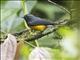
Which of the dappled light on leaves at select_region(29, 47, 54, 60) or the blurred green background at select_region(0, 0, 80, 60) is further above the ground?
the blurred green background at select_region(0, 0, 80, 60)

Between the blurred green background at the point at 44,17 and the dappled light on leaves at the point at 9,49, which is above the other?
the blurred green background at the point at 44,17

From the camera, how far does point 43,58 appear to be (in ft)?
1.16

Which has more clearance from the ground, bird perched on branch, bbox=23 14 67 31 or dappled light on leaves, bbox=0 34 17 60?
bird perched on branch, bbox=23 14 67 31

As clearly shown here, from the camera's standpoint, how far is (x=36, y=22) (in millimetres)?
389

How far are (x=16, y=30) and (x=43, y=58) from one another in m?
0.12

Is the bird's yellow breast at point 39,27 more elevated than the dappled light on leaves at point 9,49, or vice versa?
the bird's yellow breast at point 39,27

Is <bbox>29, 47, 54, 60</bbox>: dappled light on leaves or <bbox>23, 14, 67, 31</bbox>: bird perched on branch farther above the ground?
<bbox>23, 14, 67, 31</bbox>: bird perched on branch

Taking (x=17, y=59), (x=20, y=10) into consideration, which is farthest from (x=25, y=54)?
(x=20, y=10)

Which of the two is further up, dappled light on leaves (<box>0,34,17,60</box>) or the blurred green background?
the blurred green background

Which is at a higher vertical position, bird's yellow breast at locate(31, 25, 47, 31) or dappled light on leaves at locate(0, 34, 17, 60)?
bird's yellow breast at locate(31, 25, 47, 31)

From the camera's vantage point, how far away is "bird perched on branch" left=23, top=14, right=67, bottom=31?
37cm

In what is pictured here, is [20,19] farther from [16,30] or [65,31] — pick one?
[65,31]

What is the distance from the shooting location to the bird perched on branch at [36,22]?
1.22 ft

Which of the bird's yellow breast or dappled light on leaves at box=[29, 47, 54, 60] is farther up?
the bird's yellow breast
